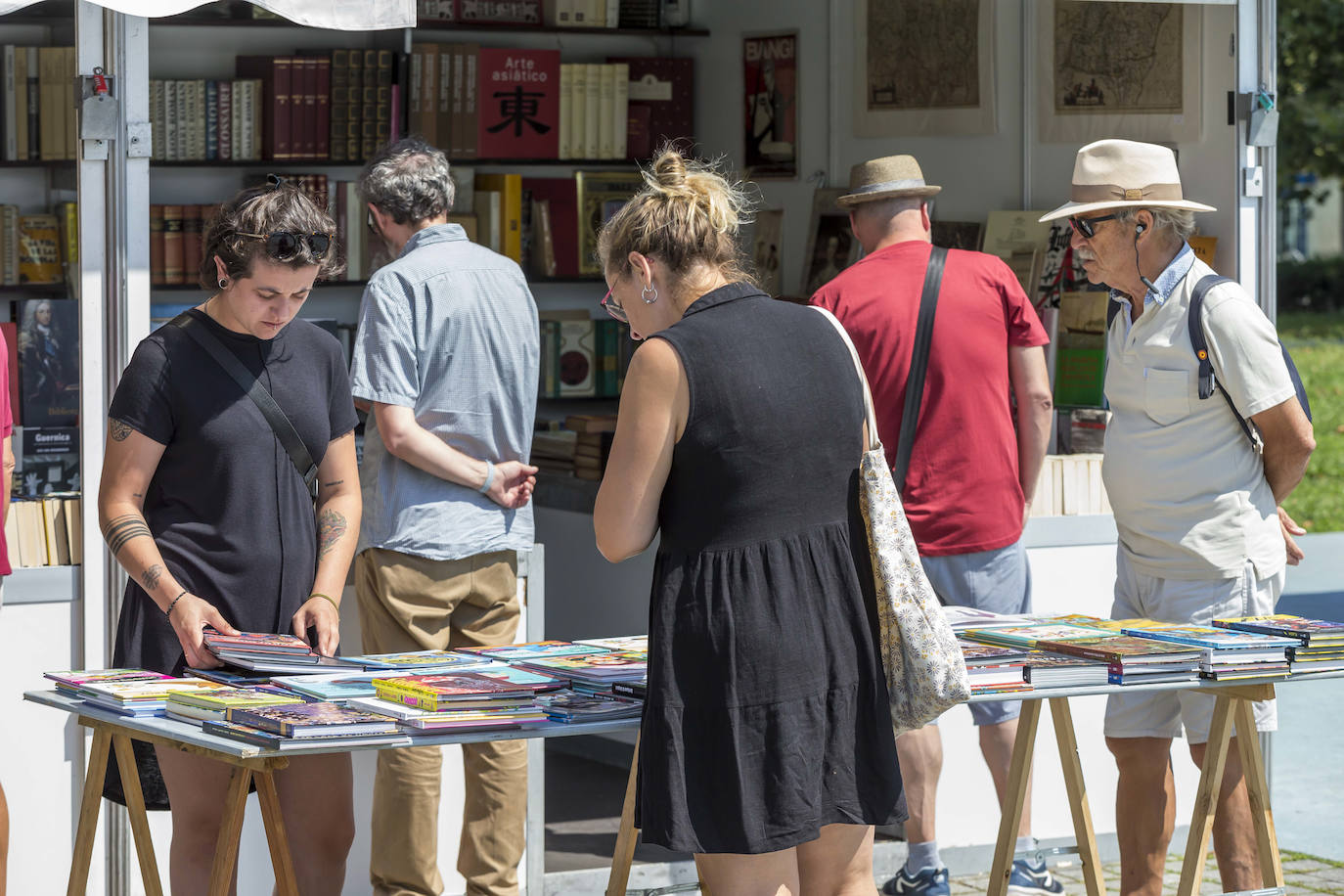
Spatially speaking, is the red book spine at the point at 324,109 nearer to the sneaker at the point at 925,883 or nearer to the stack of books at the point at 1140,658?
the sneaker at the point at 925,883

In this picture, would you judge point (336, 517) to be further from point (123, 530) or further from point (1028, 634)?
point (1028, 634)

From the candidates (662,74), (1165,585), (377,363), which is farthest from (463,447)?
(662,74)

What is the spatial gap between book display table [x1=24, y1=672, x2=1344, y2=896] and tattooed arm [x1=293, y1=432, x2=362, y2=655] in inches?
15.8

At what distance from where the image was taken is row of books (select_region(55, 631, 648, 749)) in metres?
2.90

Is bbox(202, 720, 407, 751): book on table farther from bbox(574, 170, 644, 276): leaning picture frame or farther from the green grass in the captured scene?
the green grass

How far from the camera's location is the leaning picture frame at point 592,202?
24.5ft

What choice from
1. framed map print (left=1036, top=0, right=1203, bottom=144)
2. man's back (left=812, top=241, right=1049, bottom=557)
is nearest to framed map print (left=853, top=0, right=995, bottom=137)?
framed map print (left=1036, top=0, right=1203, bottom=144)

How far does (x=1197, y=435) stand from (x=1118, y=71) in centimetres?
203

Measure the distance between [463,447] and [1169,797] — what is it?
176cm

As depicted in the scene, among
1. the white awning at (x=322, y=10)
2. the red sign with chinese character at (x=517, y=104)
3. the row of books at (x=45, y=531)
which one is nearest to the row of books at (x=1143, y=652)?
the white awning at (x=322, y=10)

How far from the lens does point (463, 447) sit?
4.42 m

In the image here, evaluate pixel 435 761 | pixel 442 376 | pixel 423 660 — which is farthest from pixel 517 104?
pixel 423 660

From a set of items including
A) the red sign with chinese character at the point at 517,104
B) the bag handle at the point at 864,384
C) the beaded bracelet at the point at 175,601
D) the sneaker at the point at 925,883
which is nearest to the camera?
the bag handle at the point at 864,384

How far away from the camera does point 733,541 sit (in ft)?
9.34
